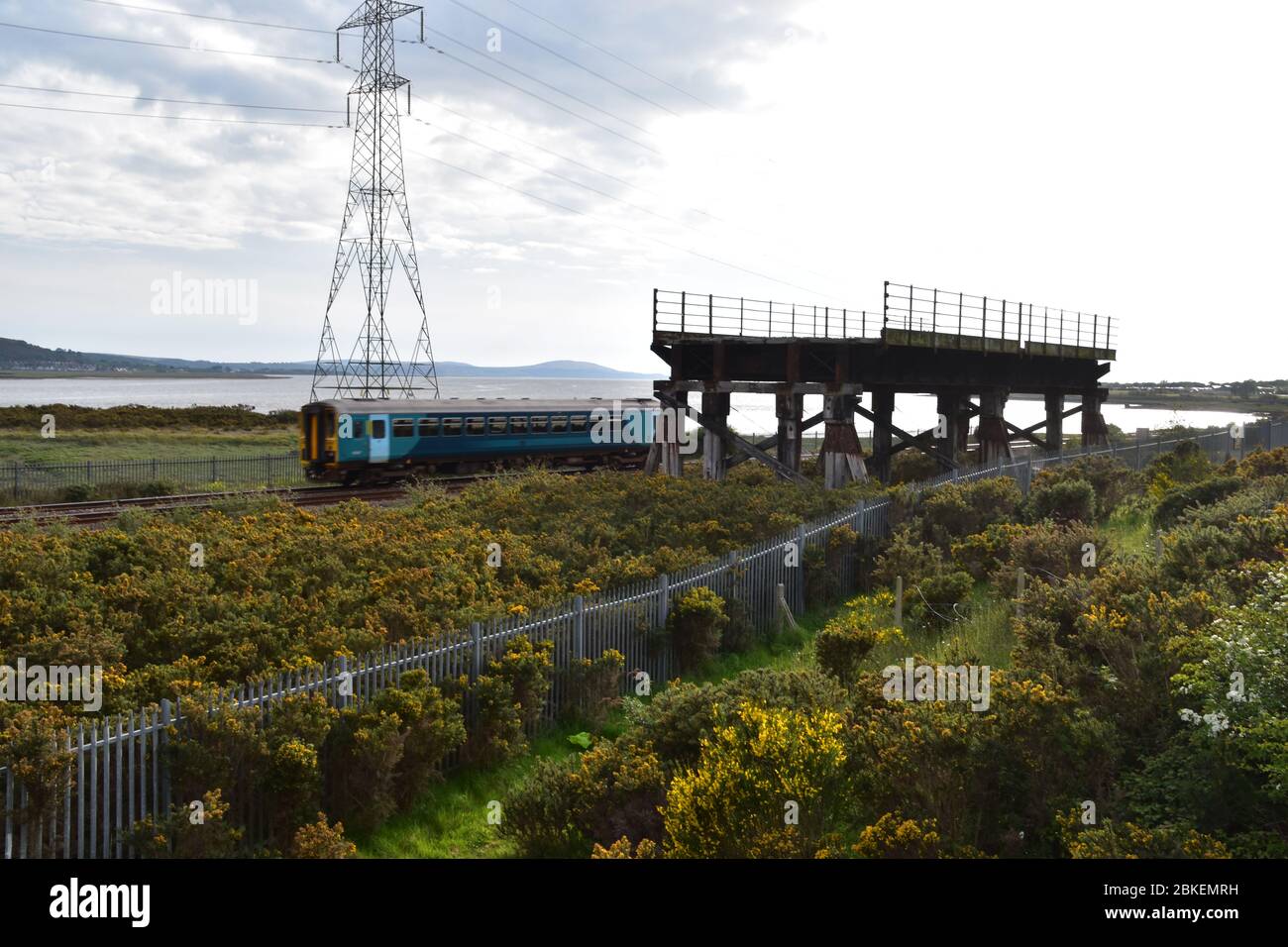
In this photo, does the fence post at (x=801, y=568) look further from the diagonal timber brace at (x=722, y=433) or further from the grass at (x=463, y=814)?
the diagonal timber brace at (x=722, y=433)

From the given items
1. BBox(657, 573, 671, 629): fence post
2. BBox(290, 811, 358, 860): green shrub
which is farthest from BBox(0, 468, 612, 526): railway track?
BBox(290, 811, 358, 860): green shrub

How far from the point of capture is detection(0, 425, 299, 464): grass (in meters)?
41.8

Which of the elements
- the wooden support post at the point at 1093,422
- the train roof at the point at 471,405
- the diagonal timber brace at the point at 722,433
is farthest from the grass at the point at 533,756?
the wooden support post at the point at 1093,422

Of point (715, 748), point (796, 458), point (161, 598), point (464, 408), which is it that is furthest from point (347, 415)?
point (715, 748)

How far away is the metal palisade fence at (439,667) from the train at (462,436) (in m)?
16.3

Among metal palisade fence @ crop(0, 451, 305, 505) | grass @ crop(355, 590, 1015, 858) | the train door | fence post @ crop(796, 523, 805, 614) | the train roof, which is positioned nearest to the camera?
grass @ crop(355, 590, 1015, 858)

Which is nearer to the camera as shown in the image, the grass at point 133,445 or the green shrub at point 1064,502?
the green shrub at point 1064,502

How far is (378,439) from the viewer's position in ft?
100

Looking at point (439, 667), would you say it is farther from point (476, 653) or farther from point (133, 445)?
point (133, 445)

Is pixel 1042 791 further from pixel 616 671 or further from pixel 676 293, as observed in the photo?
pixel 676 293

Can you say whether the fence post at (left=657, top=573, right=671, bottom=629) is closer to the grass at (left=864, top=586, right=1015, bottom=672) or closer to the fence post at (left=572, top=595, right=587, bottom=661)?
the fence post at (left=572, top=595, right=587, bottom=661)

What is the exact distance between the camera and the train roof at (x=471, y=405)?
99.3 feet

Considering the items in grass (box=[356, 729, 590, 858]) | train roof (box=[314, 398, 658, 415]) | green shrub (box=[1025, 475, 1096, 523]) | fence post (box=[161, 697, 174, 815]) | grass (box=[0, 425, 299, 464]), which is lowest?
grass (box=[356, 729, 590, 858])

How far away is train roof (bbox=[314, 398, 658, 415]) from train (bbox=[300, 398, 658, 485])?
0.11 ft
